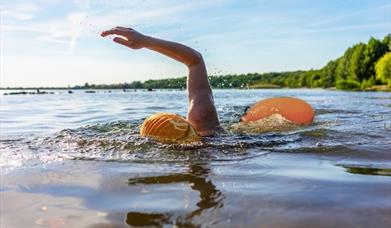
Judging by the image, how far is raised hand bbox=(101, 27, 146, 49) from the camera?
5535 mm

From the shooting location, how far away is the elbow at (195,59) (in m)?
6.48

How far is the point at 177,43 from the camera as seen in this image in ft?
20.5

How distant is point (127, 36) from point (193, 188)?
2667 mm

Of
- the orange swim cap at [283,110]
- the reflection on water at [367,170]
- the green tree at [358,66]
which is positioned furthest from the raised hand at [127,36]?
the green tree at [358,66]

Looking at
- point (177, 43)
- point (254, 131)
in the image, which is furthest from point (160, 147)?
point (254, 131)

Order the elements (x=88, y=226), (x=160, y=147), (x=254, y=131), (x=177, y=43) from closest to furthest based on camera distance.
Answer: (x=88, y=226) < (x=160, y=147) < (x=177, y=43) < (x=254, y=131)

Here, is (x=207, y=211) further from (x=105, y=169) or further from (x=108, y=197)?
(x=105, y=169)

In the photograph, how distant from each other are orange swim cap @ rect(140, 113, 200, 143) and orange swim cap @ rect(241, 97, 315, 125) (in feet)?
10.8

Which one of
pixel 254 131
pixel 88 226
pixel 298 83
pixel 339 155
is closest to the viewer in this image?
pixel 88 226

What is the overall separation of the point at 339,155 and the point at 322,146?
1.97ft

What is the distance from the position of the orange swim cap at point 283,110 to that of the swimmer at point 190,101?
2660mm

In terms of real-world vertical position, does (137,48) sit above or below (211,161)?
above

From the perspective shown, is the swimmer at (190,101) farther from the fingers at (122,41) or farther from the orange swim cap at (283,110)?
the orange swim cap at (283,110)

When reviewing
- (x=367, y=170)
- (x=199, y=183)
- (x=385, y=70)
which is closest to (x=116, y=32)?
(x=199, y=183)
